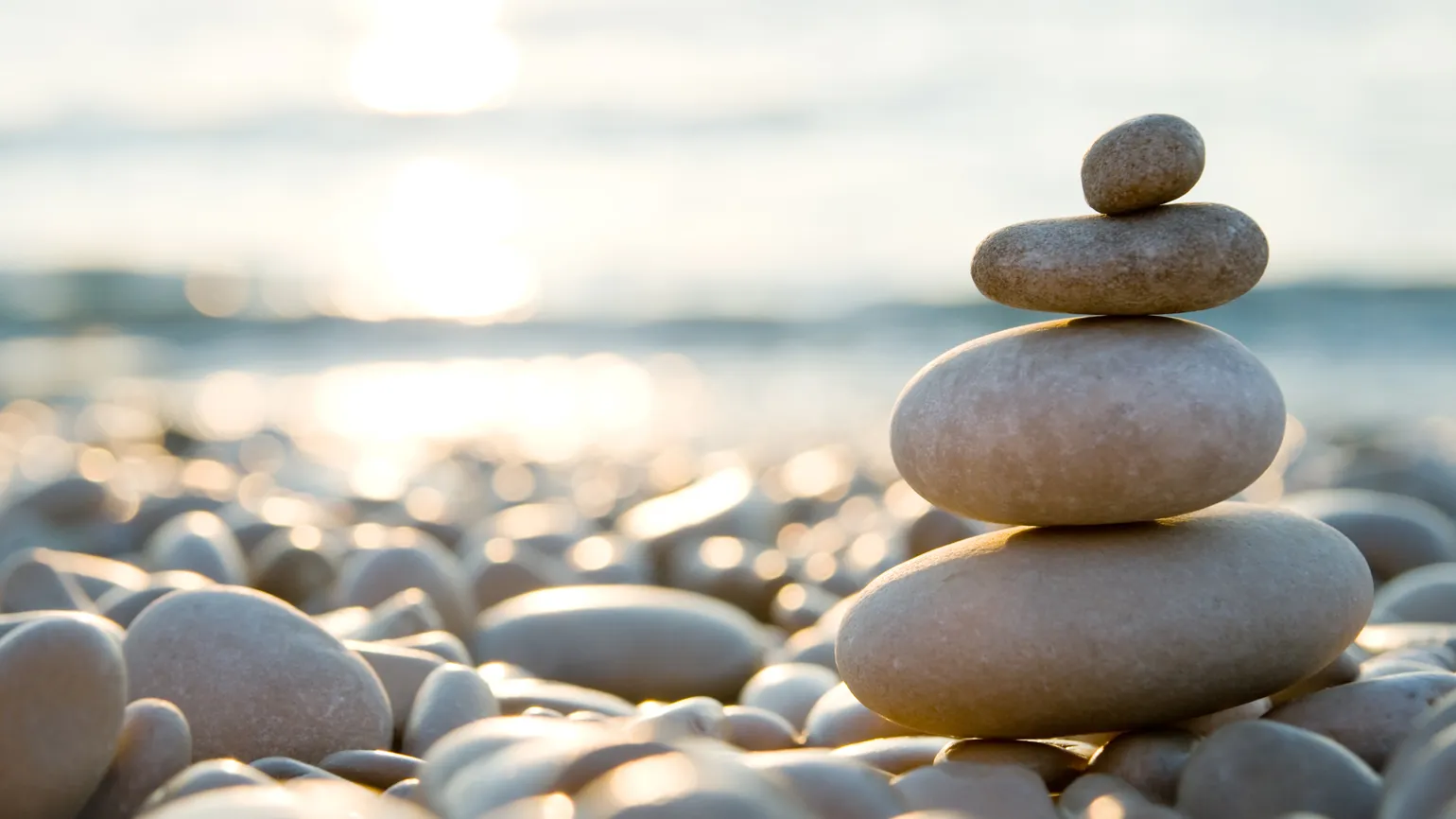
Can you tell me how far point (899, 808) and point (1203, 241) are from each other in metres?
1.04

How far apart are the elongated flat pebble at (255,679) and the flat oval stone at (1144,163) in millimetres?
1479

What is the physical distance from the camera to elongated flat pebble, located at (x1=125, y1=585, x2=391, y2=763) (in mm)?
2406

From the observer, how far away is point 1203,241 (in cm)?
229

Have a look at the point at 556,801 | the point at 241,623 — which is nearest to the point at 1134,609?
the point at 556,801

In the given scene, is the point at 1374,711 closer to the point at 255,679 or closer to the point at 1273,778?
the point at 1273,778

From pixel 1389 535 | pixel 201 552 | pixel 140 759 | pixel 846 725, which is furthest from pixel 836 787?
pixel 1389 535

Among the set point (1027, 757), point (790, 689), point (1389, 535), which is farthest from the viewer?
point (1389, 535)

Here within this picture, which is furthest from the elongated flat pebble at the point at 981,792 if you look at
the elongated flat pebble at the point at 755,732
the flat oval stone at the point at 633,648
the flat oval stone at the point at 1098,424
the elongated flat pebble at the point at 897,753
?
the flat oval stone at the point at 633,648

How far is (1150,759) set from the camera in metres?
2.13

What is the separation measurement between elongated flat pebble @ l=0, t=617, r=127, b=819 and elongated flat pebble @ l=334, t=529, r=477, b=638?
5.56ft

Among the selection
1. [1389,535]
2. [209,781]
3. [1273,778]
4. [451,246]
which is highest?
[209,781]

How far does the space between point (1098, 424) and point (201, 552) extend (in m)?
2.76

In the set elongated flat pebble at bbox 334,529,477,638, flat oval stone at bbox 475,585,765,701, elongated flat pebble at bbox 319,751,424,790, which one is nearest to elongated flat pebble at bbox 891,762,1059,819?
elongated flat pebble at bbox 319,751,424,790

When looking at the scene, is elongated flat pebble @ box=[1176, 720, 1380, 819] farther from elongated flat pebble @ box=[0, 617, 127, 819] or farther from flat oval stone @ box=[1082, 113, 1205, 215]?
elongated flat pebble @ box=[0, 617, 127, 819]
